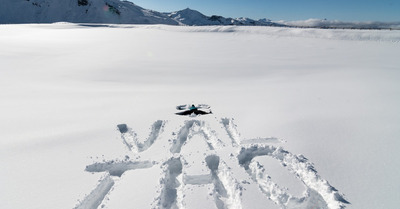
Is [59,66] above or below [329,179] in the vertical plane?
above

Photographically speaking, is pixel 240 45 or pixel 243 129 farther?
pixel 240 45

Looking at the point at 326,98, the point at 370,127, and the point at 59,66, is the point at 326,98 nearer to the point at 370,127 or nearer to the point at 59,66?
the point at 370,127

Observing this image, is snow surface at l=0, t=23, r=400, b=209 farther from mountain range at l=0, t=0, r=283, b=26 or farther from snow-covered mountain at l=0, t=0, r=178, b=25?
snow-covered mountain at l=0, t=0, r=178, b=25

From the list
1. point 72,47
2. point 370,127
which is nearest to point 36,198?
point 370,127

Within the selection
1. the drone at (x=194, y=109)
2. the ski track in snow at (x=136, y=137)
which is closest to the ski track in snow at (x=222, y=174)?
the ski track in snow at (x=136, y=137)

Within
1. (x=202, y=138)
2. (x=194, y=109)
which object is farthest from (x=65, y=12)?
(x=202, y=138)

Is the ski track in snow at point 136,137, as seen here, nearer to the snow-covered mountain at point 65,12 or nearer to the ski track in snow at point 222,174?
the ski track in snow at point 222,174
